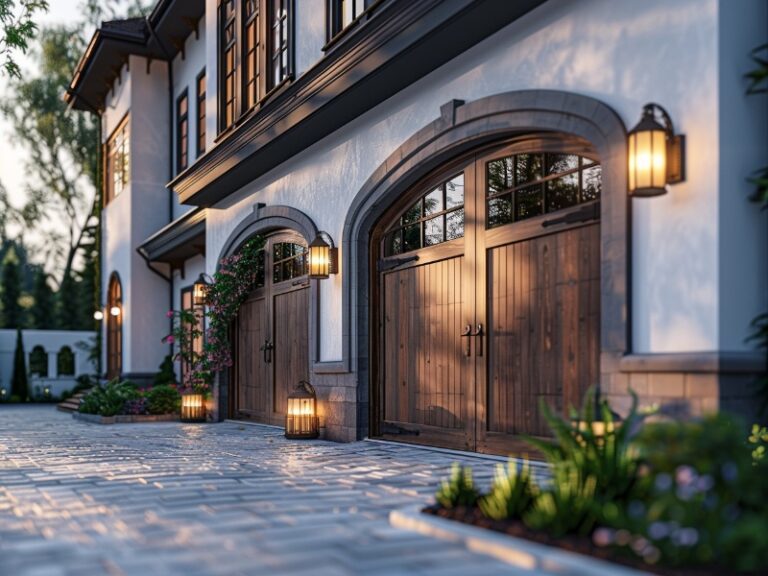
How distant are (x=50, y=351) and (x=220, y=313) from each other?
1353 centimetres

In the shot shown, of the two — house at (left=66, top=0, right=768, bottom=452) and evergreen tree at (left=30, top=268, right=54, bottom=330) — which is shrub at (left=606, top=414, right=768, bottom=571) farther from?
evergreen tree at (left=30, top=268, right=54, bottom=330)

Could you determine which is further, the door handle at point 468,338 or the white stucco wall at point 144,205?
the white stucco wall at point 144,205

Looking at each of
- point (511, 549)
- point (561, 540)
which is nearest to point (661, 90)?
point (561, 540)

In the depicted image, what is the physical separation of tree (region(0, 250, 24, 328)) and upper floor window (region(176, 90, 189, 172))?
20.5m

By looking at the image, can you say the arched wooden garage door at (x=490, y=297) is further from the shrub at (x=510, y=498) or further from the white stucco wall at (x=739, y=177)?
the shrub at (x=510, y=498)

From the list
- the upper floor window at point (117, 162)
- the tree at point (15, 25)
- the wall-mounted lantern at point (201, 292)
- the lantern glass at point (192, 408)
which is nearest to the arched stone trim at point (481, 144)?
the tree at point (15, 25)

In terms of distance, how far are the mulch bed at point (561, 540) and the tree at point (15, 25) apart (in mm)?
8659

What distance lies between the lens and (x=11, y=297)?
37000 mm

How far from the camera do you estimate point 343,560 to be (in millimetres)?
4215

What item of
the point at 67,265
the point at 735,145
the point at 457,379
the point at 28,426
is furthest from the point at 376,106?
the point at 67,265

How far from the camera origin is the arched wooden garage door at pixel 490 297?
715cm

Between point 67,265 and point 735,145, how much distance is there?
3163 cm

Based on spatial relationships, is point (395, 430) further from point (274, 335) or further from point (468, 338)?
point (274, 335)

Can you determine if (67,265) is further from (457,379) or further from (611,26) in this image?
(611,26)
